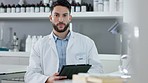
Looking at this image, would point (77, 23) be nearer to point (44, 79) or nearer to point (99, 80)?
point (44, 79)

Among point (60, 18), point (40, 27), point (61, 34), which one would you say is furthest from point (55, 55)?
point (40, 27)

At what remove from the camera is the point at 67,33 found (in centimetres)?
209

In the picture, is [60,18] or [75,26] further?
[75,26]

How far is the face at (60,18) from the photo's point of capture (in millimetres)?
1987

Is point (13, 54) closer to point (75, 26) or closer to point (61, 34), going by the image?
point (75, 26)

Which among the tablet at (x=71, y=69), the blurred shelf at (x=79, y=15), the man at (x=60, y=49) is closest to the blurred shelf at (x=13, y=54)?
the blurred shelf at (x=79, y=15)

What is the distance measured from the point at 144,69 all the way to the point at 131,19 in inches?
2.0

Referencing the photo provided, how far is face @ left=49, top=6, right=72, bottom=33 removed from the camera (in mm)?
1987

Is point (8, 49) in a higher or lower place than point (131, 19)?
lower

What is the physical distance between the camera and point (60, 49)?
2.05 metres

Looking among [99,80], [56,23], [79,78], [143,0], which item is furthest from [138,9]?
[56,23]

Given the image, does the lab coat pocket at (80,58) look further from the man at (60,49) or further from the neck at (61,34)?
the neck at (61,34)

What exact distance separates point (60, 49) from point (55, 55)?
0.08 meters

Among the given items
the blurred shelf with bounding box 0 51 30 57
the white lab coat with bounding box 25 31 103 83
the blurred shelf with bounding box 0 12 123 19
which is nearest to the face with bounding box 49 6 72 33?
the white lab coat with bounding box 25 31 103 83
